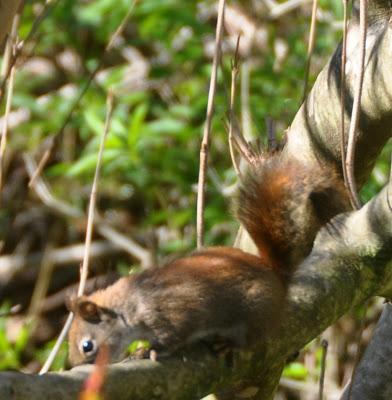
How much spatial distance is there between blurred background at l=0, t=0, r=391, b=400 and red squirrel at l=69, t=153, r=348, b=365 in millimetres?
1174

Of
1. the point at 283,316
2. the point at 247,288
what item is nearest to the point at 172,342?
the point at 247,288

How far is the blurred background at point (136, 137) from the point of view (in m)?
3.78

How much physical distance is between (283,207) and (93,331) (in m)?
0.57

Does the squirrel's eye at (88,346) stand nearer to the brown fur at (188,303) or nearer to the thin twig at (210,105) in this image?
the brown fur at (188,303)

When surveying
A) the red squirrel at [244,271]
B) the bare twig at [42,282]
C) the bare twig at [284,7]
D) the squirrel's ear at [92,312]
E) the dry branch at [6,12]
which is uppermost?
the bare twig at [284,7]

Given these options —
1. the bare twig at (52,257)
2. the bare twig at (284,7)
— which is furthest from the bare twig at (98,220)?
the bare twig at (284,7)

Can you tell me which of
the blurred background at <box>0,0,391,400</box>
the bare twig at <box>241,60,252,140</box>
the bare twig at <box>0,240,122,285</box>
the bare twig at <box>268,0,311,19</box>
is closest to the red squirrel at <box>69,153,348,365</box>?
the blurred background at <box>0,0,391,400</box>

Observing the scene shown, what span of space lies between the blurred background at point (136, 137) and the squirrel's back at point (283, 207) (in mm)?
1172

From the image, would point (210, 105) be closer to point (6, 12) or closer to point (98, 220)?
point (6, 12)

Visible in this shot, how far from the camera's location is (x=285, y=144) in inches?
84.9

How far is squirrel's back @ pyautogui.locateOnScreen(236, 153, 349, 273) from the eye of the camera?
2.05 meters

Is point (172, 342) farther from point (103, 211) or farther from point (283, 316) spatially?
point (103, 211)

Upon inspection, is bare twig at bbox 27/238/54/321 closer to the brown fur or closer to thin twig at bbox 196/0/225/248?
the brown fur

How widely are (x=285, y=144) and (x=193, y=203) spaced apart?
1.91 metres
